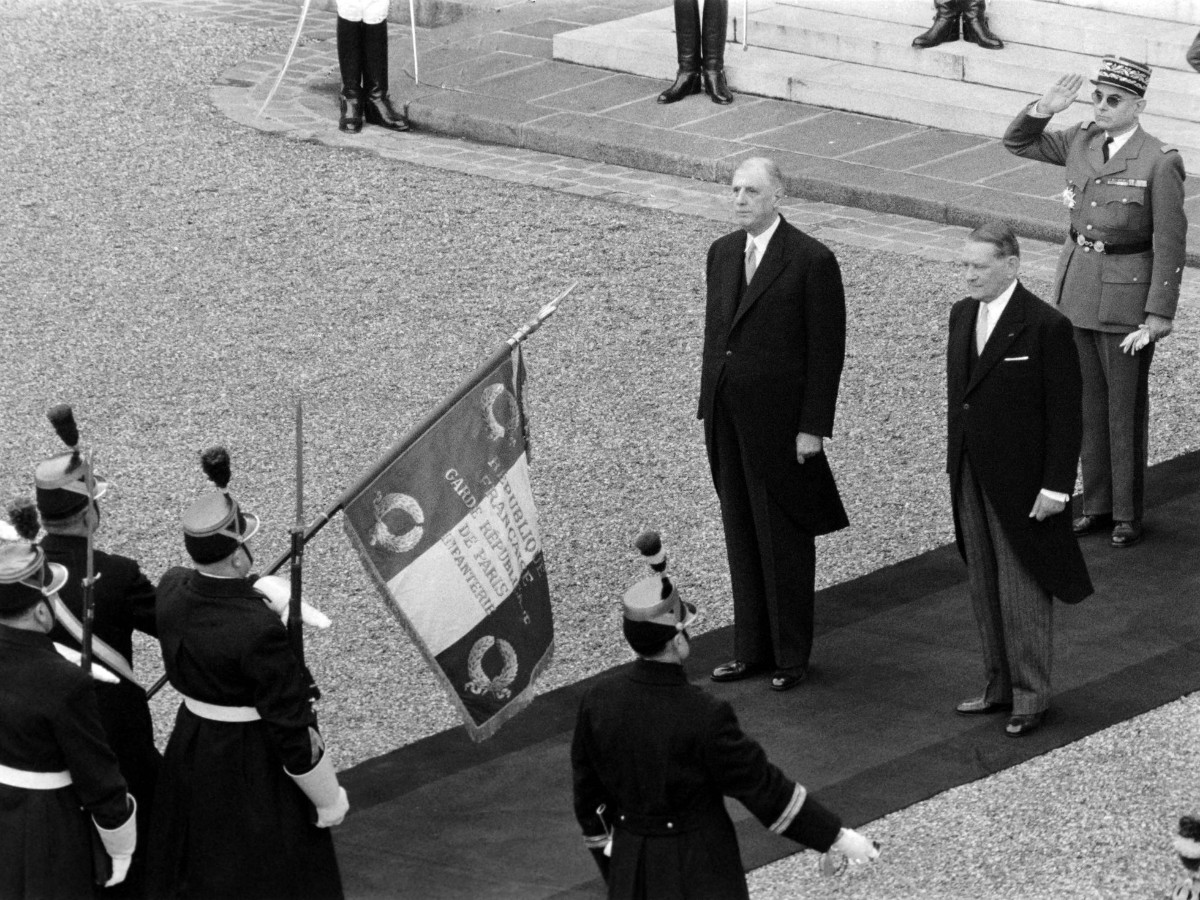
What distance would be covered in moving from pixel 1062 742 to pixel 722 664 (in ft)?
4.30

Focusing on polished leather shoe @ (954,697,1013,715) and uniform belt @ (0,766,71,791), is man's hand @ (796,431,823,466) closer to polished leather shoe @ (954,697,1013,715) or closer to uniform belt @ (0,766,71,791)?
polished leather shoe @ (954,697,1013,715)

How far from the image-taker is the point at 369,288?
37.2 feet

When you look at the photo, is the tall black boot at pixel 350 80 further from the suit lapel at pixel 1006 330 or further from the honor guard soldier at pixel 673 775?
the honor guard soldier at pixel 673 775

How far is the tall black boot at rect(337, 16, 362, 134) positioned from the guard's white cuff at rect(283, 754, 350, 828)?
9796 mm

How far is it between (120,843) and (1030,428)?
315cm

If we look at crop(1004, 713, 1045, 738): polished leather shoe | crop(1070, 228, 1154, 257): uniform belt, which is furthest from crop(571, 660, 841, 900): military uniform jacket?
Result: crop(1070, 228, 1154, 257): uniform belt

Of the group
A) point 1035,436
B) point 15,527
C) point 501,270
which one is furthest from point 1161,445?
point 15,527

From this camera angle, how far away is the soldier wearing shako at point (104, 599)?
5488mm

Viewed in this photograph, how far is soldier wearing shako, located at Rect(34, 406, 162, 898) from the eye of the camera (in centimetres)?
549

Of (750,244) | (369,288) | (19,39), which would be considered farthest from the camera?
(19,39)

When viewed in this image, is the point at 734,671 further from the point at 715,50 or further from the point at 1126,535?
the point at 715,50

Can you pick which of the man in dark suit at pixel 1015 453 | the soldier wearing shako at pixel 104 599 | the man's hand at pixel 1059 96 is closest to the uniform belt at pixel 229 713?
the soldier wearing shako at pixel 104 599

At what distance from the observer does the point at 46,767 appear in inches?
196

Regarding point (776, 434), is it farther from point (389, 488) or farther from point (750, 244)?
point (389, 488)
